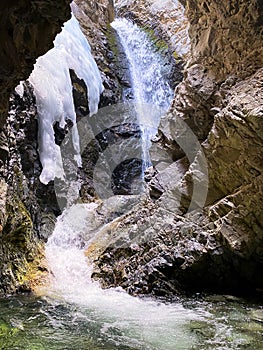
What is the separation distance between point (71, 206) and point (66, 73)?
15.6ft

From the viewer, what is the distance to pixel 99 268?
8.12 meters

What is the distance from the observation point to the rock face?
6398mm

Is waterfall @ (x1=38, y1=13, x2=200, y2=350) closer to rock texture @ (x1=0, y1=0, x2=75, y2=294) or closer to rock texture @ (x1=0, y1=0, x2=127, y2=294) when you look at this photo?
rock texture @ (x1=0, y1=0, x2=127, y2=294)

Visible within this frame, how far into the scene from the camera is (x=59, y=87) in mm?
11867

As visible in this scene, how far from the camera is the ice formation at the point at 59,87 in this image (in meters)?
10.4

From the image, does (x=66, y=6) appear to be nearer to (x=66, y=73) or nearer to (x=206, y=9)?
(x=206, y=9)

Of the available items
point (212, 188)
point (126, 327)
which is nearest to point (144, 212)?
point (212, 188)

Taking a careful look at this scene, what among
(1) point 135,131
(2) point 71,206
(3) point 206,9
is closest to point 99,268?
(2) point 71,206

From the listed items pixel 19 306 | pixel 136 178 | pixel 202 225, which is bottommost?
pixel 19 306

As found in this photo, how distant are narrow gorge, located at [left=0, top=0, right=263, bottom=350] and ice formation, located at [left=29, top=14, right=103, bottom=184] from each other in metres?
0.06

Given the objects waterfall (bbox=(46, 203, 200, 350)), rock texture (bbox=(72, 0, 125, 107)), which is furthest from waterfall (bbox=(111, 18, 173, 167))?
waterfall (bbox=(46, 203, 200, 350))

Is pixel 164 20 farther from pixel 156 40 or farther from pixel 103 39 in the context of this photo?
pixel 103 39

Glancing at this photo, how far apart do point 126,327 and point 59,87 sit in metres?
8.85

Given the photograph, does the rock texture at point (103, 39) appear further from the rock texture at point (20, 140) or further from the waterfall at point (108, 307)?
the waterfall at point (108, 307)
